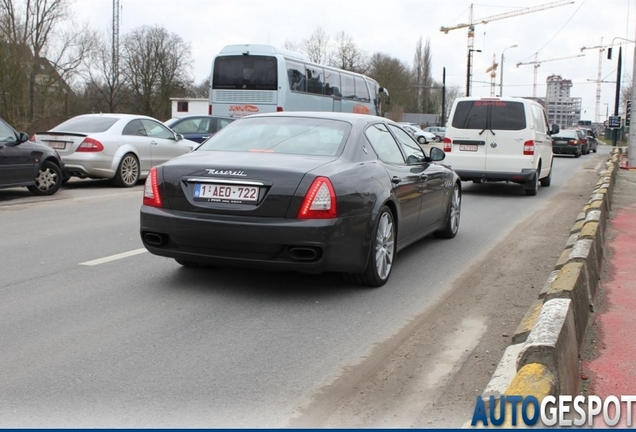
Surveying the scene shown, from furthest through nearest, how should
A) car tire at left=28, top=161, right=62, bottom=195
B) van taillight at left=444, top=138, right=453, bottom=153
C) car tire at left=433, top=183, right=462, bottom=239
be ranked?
1. van taillight at left=444, top=138, right=453, bottom=153
2. car tire at left=28, top=161, right=62, bottom=195
3. car tire at left=433, top=183, right=462, bottom=239

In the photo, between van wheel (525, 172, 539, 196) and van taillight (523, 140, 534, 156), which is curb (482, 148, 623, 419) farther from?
van wheel (525, 172, 539, 196)

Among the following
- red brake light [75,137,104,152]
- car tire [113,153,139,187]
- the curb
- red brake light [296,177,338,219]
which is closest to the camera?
the curb

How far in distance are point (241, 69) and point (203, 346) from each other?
2088 centimetres

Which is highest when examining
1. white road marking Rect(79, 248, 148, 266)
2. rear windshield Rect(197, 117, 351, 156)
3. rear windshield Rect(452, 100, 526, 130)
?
rear windshield Rect(452, 100, 526, 130)

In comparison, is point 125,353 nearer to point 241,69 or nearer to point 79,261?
point 79,261

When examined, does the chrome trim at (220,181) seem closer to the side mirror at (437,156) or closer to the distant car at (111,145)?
the side mirror at (437,156)

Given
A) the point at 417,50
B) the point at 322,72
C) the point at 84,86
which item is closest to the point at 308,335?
the point at 322,72

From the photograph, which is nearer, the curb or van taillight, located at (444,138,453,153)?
the curb

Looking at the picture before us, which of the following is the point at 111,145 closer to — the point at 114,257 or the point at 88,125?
the point at 88,125

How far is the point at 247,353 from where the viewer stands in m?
4.50

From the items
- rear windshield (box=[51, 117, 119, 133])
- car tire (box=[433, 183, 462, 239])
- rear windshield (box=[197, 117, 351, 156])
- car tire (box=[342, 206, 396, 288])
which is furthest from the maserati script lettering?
rear windshield (box=[51, 117, 119, 133])

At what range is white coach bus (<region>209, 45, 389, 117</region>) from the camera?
78.8 ft

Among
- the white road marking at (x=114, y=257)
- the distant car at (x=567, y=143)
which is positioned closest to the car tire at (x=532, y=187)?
the white road marking at (x=114, y=257)

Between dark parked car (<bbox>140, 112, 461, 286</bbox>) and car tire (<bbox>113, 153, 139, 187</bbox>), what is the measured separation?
26.8ft
